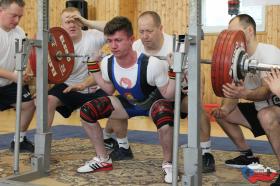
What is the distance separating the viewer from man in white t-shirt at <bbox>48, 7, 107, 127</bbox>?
3.47 m

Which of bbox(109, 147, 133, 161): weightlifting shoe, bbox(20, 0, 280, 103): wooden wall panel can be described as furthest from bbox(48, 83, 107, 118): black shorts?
bbox(20, 0, 280, 103): wooden wall panel

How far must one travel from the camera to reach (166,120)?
2701 mm

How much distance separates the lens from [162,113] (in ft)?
Result: 8.93

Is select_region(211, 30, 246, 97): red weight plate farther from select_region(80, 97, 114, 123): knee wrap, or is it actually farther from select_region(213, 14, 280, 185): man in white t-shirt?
select_region(80, 97, 114, 123): knee wrap

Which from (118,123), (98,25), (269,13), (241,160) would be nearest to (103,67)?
(118,123)

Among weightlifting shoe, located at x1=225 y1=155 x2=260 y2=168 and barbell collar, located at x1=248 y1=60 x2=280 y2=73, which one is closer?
barbell collar, located at x1=248 y1=60 x2=280 y2=73

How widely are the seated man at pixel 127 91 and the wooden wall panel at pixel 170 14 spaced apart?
158 inches

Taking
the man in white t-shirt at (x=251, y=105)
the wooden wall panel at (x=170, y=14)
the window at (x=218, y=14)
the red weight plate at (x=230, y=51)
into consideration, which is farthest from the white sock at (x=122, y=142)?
the window at (x=218, y=14)

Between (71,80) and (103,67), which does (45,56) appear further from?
(71,80)

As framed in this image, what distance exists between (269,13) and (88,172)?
4.81 m

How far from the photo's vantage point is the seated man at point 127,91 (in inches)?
108

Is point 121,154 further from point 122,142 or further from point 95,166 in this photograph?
point 95,166

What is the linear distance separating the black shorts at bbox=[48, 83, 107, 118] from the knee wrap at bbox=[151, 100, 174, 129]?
0.90 metres

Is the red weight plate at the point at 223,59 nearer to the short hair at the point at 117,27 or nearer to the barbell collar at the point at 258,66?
the barbell collar at the point at 258,66
